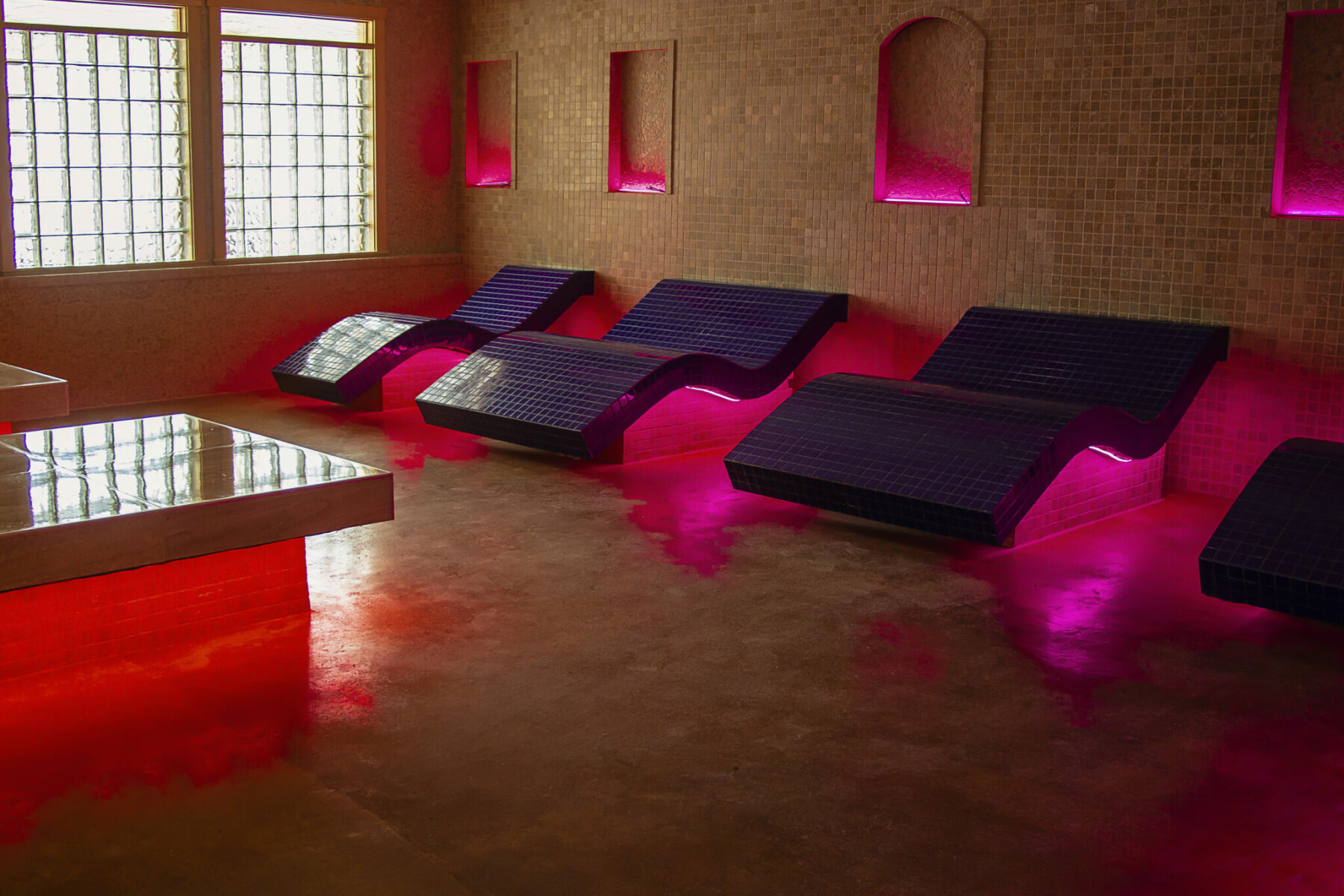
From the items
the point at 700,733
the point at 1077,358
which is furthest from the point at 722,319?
the point at 700,733

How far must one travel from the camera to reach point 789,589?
5.75 m

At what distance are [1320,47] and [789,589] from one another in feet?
14.5

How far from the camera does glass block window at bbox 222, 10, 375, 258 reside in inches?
410

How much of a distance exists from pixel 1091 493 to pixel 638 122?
5.30m

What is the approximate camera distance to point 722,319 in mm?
9328

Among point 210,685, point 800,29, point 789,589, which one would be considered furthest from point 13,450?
point 800,29

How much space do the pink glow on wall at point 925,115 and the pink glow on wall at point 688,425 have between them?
5.73ft

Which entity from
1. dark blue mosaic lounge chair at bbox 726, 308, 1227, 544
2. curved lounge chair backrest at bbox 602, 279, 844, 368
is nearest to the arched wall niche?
curved lounge chair backrest at bbox 602, 279, 844, 368

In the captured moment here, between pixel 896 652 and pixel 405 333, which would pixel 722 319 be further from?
pixel 896 652

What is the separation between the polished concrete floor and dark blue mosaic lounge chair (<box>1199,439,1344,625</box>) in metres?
0.18

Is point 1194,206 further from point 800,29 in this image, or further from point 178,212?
point 178,212

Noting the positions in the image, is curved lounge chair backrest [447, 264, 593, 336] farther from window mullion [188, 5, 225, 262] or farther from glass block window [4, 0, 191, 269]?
glass block window [4, 0, 191, 269]

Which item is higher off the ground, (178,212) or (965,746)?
(178,212)

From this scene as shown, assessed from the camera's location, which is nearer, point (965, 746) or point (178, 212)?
point (965, 746)
